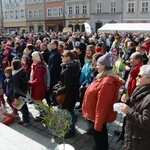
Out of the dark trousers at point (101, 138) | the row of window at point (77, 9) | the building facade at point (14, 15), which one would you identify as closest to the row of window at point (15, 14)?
the building facade at point (14, 15)

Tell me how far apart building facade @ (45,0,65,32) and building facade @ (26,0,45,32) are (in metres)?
1.01

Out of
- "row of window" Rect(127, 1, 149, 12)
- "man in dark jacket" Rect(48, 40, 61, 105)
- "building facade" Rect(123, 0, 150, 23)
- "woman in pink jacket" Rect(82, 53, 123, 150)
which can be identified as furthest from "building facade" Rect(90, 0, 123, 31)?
"woman in pink jacket" Rect(82, 53, 123, 150)

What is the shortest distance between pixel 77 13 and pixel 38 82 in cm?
3492

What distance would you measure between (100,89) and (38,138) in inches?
75.1

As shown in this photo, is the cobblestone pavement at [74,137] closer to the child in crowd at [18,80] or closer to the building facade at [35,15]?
the child in crowd at [18,80]

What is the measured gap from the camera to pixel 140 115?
8.09ft

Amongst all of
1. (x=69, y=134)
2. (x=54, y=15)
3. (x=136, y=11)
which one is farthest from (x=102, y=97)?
(x=54, y=15)

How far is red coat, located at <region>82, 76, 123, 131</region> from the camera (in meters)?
3.06

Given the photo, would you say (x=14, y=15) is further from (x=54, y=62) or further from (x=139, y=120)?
(x=139, y=120)

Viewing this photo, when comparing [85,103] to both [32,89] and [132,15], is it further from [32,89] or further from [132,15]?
[132,15]

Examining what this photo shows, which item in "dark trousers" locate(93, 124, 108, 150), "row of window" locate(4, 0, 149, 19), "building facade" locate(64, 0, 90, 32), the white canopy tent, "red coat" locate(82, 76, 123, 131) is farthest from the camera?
"building facade" locate(64, 0, 90, 32)

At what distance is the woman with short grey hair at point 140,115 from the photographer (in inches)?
95.1

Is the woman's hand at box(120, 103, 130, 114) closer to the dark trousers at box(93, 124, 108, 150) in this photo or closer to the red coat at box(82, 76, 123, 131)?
the red coat at box(82, 76, 123, 131)

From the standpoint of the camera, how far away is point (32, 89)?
4.83 metres
